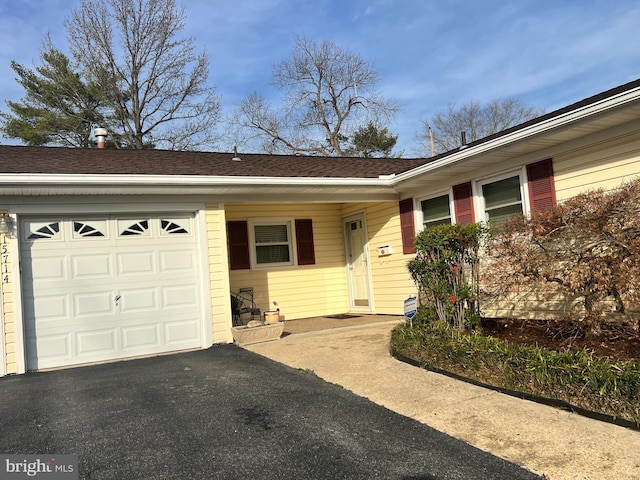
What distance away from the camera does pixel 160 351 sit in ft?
24.9

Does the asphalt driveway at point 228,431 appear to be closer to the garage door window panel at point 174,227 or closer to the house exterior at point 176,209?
the house exterior at point 176,209

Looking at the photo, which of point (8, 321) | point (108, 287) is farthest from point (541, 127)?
point (8, 321)

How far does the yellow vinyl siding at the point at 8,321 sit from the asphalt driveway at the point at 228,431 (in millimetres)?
1004

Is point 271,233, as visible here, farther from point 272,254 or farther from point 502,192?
point 502,192

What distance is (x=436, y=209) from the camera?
8750 millimetres

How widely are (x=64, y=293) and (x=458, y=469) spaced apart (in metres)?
6.14

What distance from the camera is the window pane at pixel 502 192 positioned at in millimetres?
7113

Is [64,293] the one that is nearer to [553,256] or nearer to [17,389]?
[17,389]

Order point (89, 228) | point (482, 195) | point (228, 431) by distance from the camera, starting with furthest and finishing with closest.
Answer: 1. point (482, 195)
2. point (89, 228)
3. point (228, 431)

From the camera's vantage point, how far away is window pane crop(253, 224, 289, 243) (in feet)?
34.6

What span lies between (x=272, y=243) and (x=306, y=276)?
1057mm

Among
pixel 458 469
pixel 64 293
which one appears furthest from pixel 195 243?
pixel 458 469

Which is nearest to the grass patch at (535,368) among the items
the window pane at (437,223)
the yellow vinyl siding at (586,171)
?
the yellow vinyl siding at (586,171)

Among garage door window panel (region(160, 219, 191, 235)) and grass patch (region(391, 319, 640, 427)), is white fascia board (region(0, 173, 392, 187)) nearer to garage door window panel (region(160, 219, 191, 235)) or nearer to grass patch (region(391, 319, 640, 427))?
garage door window panel (region(160, 219, 191, 235))
